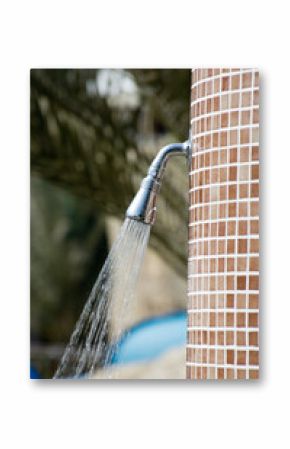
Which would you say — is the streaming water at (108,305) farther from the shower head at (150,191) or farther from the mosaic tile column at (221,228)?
the mosaic tile column at (221,228)

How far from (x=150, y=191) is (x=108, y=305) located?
48 centimetres

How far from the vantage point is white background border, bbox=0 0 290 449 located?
10.6 ft

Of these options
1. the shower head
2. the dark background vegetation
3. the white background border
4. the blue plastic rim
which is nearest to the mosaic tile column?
the shower head

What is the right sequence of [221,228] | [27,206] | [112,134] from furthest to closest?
[112,134] → [27,206] → [221,228]

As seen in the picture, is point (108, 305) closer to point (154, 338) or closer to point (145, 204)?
point (145, 204)

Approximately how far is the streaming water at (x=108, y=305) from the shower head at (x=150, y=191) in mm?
192

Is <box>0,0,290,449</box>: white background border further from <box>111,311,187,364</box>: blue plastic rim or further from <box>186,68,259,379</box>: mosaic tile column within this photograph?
<box>111,311,187,364</box>: blue plastic rim

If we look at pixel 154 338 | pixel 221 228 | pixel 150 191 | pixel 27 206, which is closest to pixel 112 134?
pixel 27 206

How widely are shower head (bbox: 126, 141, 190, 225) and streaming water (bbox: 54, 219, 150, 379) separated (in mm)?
192

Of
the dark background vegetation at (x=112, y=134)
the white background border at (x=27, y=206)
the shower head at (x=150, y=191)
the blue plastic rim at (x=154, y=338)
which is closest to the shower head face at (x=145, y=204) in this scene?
the shower head at (x=150, y=191)

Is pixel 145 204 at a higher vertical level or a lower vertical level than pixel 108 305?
higher

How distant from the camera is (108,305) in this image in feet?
10.8

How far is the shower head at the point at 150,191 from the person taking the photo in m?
2.98
